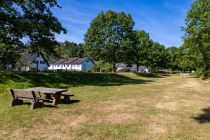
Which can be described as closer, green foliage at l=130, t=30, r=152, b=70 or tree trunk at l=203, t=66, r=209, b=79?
tree trunk at l=203, t=66, r=209, b=79

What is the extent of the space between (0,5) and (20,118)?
651 inches

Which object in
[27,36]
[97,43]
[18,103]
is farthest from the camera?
[97,43]

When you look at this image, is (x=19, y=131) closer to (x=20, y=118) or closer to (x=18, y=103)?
(x=20, y=118)

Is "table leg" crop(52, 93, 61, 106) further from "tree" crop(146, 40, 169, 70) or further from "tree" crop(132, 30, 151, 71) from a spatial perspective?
"tree" crop(146, 40, 169, 70)

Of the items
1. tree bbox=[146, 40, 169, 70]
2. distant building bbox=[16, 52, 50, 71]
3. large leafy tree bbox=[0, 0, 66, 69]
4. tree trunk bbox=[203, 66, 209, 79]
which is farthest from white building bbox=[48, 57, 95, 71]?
large leafy tree bbox=[0, 0, 66, 69]

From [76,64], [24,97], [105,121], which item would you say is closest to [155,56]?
[76,64]

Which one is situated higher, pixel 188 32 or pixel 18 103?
pixel 188 32

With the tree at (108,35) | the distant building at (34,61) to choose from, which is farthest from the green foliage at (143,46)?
the distant building at (34,61)

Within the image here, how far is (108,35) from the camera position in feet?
212

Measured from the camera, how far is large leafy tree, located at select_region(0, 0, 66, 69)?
26.4 m

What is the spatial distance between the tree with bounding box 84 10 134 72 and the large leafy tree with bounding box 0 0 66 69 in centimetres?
3426

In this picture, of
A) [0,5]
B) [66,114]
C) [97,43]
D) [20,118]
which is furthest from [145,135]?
[97,43]

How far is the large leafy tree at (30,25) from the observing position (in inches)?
1040

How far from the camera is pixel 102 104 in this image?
15.8 metres
